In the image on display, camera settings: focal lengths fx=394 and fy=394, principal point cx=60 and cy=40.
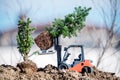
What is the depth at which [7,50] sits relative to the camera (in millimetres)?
9148

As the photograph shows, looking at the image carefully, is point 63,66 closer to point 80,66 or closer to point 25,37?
point 80,66

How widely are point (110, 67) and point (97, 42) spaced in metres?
0.69

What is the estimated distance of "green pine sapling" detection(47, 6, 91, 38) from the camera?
6.87 metres

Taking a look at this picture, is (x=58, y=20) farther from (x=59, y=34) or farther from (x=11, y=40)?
(x=11, y=40)

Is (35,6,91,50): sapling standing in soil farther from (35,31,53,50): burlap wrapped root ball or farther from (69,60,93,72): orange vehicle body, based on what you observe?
(69,60,93,72): orange vehicle body

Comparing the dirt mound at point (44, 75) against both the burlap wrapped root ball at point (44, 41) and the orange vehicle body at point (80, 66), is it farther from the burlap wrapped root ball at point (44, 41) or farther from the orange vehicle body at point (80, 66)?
the burlap wrapped root ball at point (44, 41)

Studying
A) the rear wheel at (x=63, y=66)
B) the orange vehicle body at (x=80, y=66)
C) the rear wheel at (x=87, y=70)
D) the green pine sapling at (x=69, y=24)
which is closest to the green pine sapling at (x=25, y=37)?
the green pine sapling at (x=69, y=24)

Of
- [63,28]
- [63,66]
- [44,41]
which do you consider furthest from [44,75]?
[63,28]

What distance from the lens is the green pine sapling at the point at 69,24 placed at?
6871mm

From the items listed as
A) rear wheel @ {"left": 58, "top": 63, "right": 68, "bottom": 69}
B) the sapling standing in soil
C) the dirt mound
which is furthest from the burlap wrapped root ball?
the dirt mound

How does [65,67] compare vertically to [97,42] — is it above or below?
below

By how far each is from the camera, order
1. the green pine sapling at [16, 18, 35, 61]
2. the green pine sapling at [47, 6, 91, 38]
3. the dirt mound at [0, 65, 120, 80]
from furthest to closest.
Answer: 1. the green pine sapling at [47, 6, 91, 38]
2. the green pine sapling at [16, 18, 35, 61]
3. the dirt mound at [0, 65, 120, 80]

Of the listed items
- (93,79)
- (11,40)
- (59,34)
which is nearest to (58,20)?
(59,34)

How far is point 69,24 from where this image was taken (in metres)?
6.97
